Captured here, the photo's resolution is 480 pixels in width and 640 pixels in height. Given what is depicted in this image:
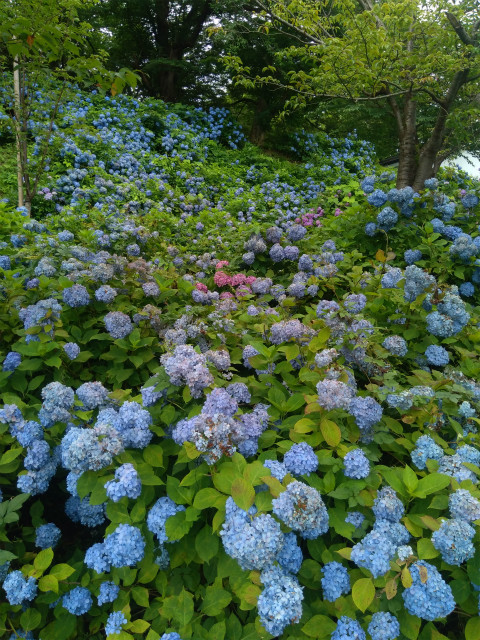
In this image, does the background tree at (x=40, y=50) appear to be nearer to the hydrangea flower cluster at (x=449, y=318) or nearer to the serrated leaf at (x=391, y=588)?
the hydrangea flower cluster at (x=449, y=318)

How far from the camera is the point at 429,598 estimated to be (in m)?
1.13

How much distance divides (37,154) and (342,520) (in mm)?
6953

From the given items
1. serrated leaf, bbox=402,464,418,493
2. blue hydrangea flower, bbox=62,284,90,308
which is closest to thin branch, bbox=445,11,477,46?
blue hydrangea flower, bbox=62,284,90,308

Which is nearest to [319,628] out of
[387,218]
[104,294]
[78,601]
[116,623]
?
[116,623]

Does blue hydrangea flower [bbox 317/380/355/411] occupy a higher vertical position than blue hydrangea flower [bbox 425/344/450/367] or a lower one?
higher

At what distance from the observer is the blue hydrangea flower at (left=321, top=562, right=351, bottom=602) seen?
1247 millimetres

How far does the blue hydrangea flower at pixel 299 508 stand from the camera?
3.88 ft

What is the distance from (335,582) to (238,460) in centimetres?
44

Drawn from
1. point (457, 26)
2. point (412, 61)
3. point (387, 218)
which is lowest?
point (387, 218)

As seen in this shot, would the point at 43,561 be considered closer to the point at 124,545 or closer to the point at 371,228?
the point at 124,545

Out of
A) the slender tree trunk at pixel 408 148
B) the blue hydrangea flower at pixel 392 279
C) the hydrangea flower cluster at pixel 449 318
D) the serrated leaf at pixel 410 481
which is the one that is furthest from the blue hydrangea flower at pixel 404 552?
the slender tree trunk at pixel 408 148

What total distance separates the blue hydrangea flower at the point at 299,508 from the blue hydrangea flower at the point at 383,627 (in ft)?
0.89

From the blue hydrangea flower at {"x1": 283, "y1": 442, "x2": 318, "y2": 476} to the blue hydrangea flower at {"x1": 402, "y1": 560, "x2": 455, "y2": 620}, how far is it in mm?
383

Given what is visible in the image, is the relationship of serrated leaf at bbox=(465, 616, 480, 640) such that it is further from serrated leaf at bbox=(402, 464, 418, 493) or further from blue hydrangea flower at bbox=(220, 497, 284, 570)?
blue hydrangea flower at bbox=(220, 497, 284, 570)
